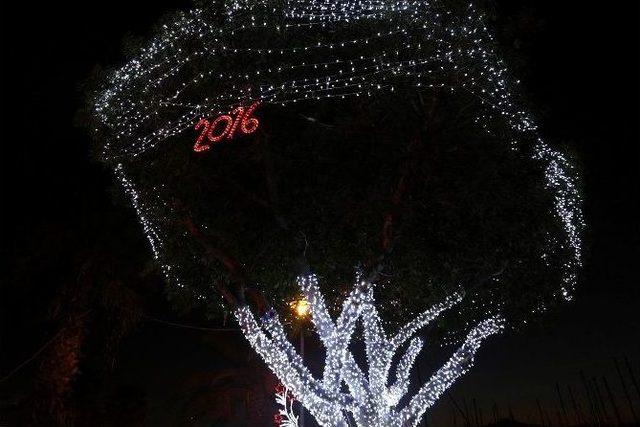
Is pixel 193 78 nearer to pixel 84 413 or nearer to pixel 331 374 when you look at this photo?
pixel 331 374

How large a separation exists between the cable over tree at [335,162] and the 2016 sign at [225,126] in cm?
3

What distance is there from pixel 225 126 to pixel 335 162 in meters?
1.71

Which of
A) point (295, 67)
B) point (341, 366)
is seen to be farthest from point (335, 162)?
point (341, 366)

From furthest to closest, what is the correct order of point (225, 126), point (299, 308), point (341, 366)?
1. point (299, 308)
2. point (341, 366)
3. point (225, 126)

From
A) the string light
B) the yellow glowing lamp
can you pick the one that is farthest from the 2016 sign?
the yellow glowing lamp

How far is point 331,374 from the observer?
9406 millimetres

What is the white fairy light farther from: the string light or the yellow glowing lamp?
the string light

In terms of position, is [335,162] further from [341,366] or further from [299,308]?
[299,308]

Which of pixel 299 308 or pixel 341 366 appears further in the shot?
pixel 299 308

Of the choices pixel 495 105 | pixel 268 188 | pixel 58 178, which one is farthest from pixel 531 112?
pixel 58 178

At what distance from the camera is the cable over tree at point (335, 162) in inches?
352

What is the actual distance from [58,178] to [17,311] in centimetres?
297

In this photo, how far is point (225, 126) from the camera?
8.95 m

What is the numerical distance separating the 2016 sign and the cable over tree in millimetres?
29
